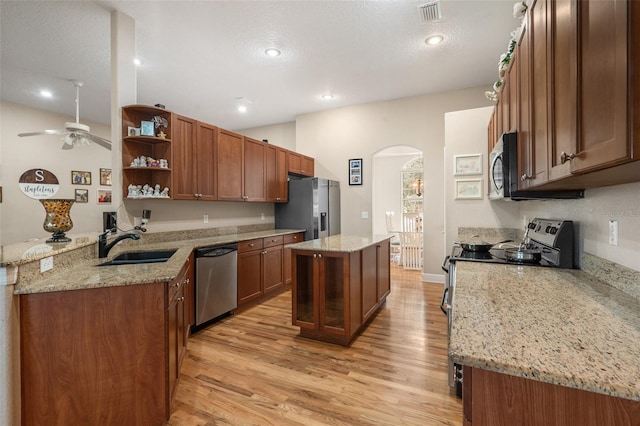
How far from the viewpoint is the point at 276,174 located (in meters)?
4.81

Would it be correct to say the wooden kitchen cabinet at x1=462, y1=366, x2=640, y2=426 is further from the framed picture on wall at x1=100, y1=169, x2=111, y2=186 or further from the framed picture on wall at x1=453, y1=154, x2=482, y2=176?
the framed picture on wall at x1=100, y1=169, x2=111, y2=186

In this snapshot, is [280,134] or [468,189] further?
[280,134]

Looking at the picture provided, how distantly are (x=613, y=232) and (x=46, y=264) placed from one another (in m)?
2.98

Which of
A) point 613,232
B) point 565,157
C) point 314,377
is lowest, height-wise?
point 314,377

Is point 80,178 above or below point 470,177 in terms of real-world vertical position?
above

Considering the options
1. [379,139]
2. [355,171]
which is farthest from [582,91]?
[355,171]

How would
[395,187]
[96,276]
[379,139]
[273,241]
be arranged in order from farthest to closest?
[395,187]
[379,139]
[273,241]
[96,276]

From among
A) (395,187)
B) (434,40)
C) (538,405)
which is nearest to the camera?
(538,405)

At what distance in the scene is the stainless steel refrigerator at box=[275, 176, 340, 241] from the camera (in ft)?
15.8

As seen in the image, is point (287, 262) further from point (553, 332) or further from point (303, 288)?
point (553, 332)

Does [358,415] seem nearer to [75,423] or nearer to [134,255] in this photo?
[75,423]

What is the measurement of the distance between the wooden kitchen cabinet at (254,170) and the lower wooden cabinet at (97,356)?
2.68 metres

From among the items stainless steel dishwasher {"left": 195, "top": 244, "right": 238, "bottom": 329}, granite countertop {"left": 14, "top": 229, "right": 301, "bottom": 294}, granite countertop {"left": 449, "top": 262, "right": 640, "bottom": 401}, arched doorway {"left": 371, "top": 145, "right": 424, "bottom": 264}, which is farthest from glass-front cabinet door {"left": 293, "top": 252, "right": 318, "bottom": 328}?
arched doorway {"left": 371, "top": 145, "right": 424, "bottom": 264}

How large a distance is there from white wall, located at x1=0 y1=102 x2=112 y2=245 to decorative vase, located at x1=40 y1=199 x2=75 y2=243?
123 inches
